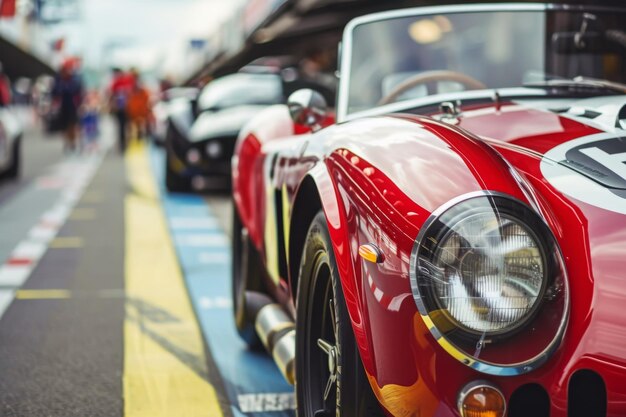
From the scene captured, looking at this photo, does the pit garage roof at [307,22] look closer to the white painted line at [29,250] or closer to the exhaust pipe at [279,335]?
the white painted line at [29,250]

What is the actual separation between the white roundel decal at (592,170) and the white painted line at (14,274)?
4027 mm

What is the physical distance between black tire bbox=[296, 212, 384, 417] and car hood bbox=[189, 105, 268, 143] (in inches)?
305

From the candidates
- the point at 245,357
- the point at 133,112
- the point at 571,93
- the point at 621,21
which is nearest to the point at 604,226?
the point at 571,93

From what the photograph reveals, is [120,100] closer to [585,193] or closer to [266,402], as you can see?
[266,402]

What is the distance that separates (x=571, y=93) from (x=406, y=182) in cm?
123

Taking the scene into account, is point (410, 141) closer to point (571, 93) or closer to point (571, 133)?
point (571, 133)

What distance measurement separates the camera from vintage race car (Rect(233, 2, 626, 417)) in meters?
1.99

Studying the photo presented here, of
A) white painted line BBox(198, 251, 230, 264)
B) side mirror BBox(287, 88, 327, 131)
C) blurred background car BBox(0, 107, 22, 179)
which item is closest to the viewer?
side mirror BBox(287, 88, 327, 131)

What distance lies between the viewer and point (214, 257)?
674 cm

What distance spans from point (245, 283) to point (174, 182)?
713 cm

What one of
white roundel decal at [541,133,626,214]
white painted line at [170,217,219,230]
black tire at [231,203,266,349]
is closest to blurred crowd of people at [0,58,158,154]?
white painted line at [170,217,219,230]

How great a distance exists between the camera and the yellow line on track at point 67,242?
23.5 ft

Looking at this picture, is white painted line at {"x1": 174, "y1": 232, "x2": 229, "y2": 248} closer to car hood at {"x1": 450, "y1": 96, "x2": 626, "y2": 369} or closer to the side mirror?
the side mirror

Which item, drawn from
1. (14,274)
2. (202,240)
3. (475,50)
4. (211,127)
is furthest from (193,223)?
(475,50)
